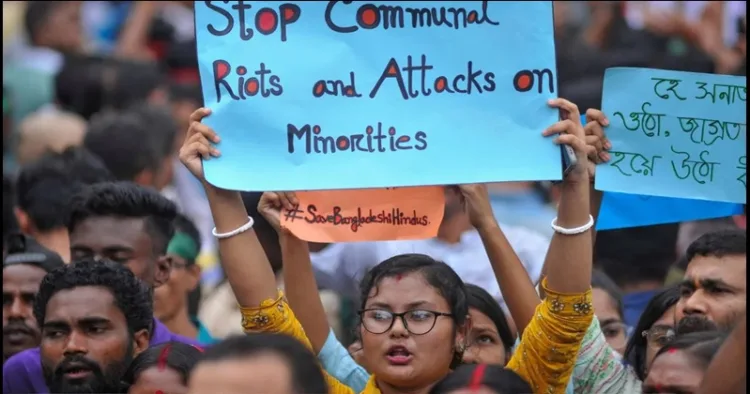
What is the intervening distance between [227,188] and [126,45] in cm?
809

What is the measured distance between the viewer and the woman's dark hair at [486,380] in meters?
4.48

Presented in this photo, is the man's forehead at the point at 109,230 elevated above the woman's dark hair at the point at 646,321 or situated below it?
above

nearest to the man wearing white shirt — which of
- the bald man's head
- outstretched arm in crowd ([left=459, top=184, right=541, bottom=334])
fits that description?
outstretched arm in crowd ([left=459, top=184, right=541, bottom=334])

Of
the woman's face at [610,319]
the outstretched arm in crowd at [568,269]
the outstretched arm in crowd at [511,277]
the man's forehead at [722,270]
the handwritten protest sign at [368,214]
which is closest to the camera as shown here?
the outstretched arm in crowd at [568,269]

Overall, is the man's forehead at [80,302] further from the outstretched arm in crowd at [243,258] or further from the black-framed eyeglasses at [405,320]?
the black-framed eyeglasses at [405,320]

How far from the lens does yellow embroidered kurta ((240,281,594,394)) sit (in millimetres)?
5023

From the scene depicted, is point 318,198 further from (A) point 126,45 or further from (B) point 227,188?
(A) point 126,45

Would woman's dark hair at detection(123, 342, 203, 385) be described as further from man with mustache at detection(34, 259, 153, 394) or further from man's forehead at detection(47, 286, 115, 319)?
man's forehead at detection(47, 286, 115, 319)

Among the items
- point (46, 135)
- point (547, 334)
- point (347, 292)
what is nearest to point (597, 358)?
point (547, 334)

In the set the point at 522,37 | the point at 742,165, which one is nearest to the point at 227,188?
the point at 522,37

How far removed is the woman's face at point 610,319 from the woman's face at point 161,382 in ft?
5.99

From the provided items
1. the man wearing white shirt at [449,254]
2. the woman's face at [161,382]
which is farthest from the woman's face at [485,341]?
the man wearing white shirt at [449,254]

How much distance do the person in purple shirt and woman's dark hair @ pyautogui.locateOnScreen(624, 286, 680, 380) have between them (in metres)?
1.69

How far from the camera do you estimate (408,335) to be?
5133 mm
